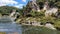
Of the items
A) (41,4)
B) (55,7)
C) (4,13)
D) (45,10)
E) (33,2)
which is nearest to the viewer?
(55,7)

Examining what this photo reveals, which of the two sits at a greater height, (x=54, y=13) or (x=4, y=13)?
(x=54, y=13)

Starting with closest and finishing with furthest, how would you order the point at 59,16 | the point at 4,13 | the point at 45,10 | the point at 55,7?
the point at 59,16 → the point at 55,7 → the point at 45,10 → the point at 4,13

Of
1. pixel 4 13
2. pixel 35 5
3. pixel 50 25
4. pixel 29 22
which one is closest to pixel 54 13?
pixel 29 22

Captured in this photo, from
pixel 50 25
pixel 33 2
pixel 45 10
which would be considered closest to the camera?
pixel 50 25

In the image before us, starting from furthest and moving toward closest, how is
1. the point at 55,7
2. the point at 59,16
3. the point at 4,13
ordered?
1. the point at 4,13
2. the point at 55,7
3. the point at 59,16

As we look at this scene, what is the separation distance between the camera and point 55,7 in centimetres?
8712

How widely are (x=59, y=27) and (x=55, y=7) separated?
25.9m

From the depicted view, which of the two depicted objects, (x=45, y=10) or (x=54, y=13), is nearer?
(x=54, y=13)

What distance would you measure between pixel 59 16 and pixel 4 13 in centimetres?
11652

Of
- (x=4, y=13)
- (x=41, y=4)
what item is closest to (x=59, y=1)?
(x=41, y=4)

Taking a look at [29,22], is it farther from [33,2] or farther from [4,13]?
[4,13]

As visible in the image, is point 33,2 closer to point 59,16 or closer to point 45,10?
point 45,10

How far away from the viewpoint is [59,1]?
3489 inches

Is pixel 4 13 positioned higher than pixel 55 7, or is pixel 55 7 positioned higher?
pixel 55 7
